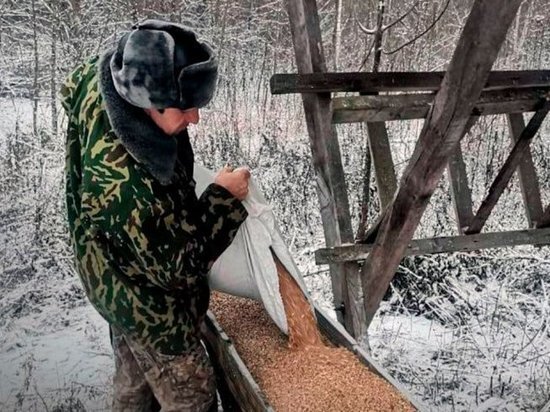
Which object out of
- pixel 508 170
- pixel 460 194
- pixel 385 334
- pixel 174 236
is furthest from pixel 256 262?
pixel 385 334

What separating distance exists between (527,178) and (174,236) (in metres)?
3.08

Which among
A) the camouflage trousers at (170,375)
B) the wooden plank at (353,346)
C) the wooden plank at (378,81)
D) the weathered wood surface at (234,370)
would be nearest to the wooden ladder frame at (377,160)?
the wooden plank at (378,81)

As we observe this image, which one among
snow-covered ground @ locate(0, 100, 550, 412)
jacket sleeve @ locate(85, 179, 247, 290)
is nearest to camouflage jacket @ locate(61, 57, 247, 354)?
jacket sleeve @ locate(85, 179, 247, 290)

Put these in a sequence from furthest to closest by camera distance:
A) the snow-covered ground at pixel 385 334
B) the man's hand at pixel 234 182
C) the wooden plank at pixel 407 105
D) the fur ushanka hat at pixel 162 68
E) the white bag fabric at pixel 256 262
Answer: the snow-covered ground at pixel 385 334 < the wooden plank at pixel 407 105 < the white bag fabric at pixel 256 262 < the man's hand at pixel 234 182 < the fur ushanka hat at pixel 162 68

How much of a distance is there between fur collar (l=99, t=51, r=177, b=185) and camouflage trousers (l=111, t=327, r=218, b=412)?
76 centimetres

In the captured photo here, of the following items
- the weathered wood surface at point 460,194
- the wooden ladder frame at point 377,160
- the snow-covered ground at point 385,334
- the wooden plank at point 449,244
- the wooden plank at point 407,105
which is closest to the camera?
the wooden ladder frame at point 377,160

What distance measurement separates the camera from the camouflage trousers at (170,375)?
7.97 feet

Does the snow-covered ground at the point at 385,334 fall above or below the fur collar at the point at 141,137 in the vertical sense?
below

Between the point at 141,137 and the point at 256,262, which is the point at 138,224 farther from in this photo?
the point at 256,262

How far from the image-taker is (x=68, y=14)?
7.89m

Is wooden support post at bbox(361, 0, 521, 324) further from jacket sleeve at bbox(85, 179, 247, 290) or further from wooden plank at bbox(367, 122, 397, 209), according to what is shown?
jacket sleeve at bbox(85, 179, 247, 290)

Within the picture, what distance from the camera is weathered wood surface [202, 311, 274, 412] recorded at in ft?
8.00

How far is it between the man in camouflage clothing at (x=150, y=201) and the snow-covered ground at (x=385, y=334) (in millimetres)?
2012

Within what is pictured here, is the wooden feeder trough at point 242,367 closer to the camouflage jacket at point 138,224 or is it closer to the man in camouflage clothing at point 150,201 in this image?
the man in camouflage clothing at point 150,201
